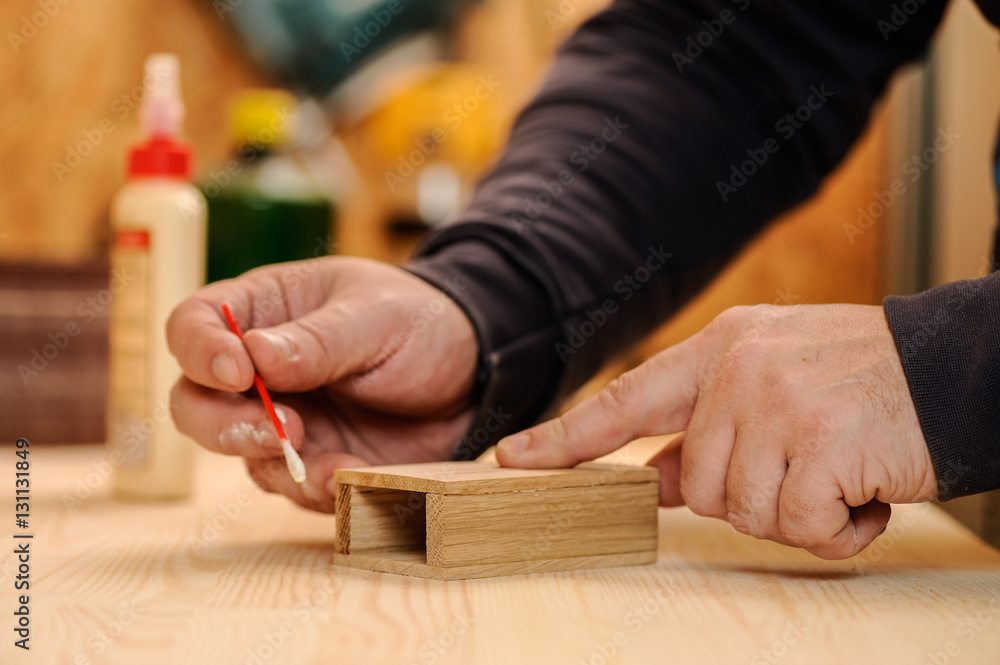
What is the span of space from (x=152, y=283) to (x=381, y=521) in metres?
0.36

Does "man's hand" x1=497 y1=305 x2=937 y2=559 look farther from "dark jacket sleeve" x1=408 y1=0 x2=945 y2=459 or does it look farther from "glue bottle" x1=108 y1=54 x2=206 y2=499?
"glue bottle" x1=108 y1=54 x2=206 y2=499

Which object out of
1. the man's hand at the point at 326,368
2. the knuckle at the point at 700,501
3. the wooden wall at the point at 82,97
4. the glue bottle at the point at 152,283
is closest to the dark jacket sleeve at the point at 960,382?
the knuckle at the point at 700,501

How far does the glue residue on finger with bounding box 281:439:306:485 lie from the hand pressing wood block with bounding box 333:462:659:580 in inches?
1.1

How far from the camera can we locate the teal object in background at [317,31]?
60.6 inches

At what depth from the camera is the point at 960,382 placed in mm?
507

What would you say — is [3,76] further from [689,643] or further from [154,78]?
[689,643]

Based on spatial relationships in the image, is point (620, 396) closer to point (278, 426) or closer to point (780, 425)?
point (780, 425)

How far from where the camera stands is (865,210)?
157 centimetres

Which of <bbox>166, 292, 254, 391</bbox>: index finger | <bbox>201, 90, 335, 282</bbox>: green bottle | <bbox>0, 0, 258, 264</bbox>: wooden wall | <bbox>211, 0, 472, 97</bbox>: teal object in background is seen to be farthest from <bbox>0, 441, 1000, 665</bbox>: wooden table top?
<bbox>211, 0, 472, 97</bbox>: teal object in background

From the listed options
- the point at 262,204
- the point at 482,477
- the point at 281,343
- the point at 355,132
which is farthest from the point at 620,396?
the point at 355,132

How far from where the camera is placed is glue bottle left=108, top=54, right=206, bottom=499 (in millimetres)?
823

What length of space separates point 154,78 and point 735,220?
Answer: 0.54 m

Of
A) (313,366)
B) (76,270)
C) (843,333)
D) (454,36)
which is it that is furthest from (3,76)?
(843,333)

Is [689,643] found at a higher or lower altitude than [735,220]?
lower
